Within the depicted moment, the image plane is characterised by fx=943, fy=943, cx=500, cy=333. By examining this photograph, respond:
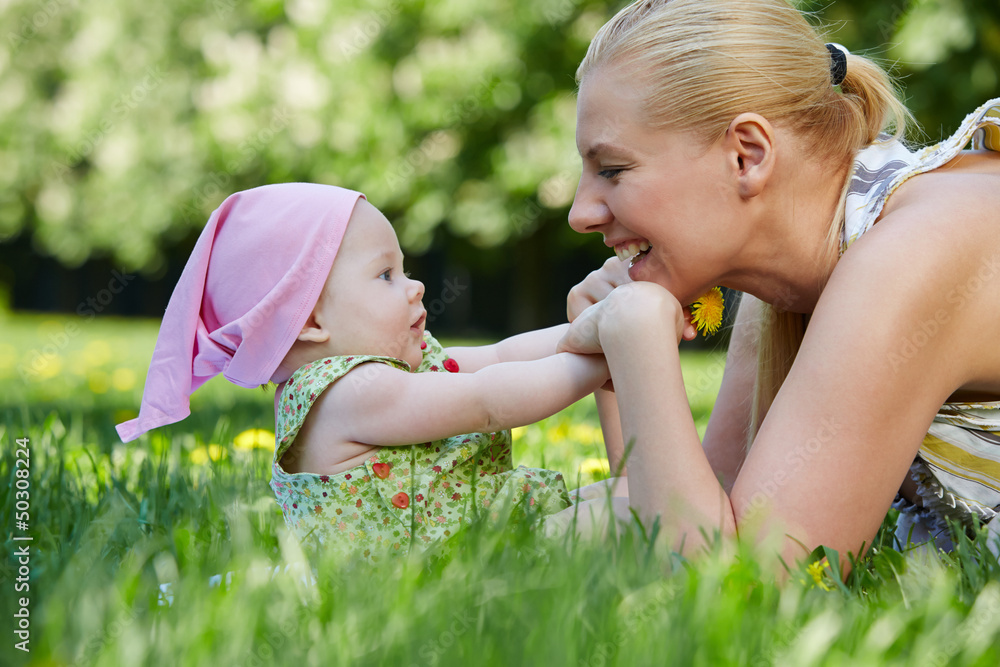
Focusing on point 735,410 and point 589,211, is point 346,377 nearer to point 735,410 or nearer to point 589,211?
point 589,211

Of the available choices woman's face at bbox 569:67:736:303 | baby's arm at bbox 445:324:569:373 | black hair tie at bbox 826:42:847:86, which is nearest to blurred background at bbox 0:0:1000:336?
black hair tie at bbox 826:42:847:86

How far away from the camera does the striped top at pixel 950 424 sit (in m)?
2.15

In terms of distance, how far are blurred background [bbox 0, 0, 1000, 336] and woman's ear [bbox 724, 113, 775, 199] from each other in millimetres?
954

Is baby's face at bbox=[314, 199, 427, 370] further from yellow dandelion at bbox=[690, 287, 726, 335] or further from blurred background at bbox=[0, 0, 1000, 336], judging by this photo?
blurred background at bbox=[0, 0, 1000, 336]

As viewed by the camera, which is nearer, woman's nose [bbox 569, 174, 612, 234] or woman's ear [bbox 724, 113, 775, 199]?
woman's ear [bbox 724, 113, 775, 199]

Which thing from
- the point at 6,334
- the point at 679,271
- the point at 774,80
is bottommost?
the point at 6,334

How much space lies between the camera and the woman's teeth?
226 centimetres

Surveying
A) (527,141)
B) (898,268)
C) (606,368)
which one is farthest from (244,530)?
(527,141)

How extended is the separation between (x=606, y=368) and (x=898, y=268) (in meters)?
0.63

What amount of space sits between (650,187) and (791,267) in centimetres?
45

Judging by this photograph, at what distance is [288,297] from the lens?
2.16 metres

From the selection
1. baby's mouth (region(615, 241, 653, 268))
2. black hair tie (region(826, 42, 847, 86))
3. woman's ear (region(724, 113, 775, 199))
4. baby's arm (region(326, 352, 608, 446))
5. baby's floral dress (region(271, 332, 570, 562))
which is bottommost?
baby's floral dress (region(271, 332, 570, 562))

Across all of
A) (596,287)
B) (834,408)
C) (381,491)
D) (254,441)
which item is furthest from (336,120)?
(834,408)

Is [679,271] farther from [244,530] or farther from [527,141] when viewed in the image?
[527,141]
